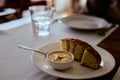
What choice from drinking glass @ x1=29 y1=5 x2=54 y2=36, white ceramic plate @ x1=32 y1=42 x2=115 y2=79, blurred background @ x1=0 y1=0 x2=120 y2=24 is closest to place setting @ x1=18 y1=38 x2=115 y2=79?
white ceramic plate @ x1=32 y1=42 x2=115 y2=79

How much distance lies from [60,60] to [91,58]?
0.34 feet

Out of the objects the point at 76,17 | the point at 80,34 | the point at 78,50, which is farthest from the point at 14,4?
the point at 78,50

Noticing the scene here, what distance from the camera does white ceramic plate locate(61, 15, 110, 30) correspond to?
3.50 feet

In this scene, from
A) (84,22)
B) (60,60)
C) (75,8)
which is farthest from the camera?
(75,8)

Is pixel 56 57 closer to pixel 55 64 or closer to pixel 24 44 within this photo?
pixel 55 64

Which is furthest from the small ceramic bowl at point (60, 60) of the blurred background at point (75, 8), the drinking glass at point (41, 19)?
the blurred background at point (75, 8)

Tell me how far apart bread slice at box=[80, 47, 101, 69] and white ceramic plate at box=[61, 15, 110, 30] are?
41 centimetres

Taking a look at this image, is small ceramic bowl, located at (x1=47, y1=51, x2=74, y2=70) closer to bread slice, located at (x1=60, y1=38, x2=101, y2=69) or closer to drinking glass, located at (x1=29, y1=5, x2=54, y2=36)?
bread slice, located at (x1=60, y1=38, x2=101, y2=69)

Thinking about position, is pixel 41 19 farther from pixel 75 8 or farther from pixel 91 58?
pixel 75 8

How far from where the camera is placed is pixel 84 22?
1168 mm

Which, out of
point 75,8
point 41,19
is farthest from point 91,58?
point 75,8

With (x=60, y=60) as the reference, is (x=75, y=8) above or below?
below

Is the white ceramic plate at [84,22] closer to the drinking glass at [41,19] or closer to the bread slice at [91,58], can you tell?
the drinking glass at [41,19]

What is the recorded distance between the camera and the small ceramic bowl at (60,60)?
1.97ft
